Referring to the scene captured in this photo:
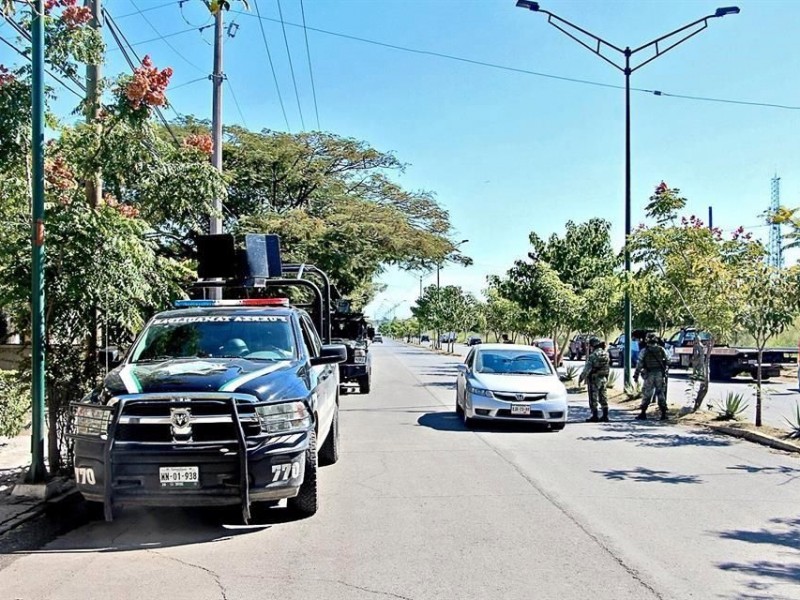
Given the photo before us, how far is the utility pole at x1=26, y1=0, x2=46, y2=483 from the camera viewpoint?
7684 mm

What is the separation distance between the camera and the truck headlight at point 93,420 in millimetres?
6402

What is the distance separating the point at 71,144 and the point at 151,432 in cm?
364

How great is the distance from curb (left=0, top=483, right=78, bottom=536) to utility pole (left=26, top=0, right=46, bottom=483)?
50 centimetres

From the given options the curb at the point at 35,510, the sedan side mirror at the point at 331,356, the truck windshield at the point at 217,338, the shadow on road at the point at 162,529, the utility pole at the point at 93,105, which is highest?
the utility pole at the point at 93,105

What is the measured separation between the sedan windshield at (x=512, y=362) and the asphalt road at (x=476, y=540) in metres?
3.98

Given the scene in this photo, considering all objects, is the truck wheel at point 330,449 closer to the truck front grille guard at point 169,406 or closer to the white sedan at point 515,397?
the truck front grille guard at point 169,406

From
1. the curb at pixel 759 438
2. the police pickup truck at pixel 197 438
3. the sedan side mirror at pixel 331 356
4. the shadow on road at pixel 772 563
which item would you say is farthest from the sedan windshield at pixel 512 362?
the police pickup truck at pixel 197 438

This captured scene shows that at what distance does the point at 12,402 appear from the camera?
9.13 metres

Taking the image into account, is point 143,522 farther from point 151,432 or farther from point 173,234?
point 173,234

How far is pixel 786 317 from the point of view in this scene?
12.7 meters

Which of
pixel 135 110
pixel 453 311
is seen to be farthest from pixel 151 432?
pixel 453 311

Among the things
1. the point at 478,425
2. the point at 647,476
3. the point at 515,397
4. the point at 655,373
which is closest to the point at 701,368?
the point at 655,373

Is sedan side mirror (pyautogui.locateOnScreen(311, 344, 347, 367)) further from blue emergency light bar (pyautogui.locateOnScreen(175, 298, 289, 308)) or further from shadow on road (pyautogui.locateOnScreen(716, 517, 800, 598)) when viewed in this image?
shadow on road (pyautogui.locateOnScreen(716, 517, 800, 598))

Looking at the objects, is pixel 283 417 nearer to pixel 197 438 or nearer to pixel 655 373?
pixel 197 438
